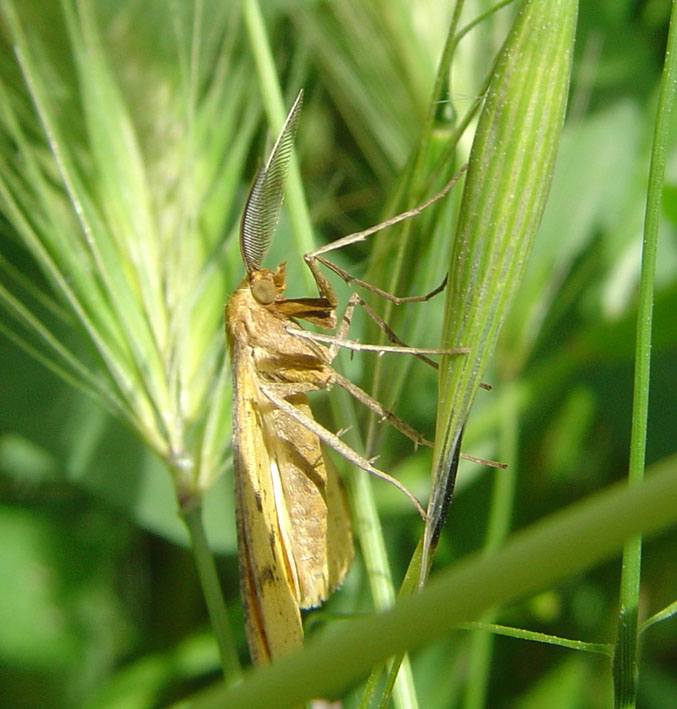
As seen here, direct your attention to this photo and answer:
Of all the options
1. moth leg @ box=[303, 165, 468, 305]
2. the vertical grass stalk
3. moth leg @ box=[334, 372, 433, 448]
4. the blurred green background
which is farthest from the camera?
the blurred green background

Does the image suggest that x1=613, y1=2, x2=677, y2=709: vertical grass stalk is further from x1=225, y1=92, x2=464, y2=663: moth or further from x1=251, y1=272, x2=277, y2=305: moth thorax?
x1=251, y1=272, x2=277, y2=305: moth thorax

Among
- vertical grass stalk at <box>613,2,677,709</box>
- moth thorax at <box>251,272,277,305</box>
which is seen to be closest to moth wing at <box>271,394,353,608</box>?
moth thorax at <box>251,272,277,305</box>

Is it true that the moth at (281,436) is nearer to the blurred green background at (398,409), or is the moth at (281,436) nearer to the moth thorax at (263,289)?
the moth thorax at (263,289)

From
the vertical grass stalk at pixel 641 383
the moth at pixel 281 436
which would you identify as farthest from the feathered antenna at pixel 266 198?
the vertical grass stalk at pixel 641 383

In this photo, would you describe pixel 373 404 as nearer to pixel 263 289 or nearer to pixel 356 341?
pixel 356 341

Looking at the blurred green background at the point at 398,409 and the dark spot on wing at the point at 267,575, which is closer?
the dark spot on wing at the point at 267,575


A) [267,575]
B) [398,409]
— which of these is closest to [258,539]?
[267,575]

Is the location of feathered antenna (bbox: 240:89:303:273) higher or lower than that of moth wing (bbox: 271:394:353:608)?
higher

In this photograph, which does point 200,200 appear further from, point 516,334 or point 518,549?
point 518,549
